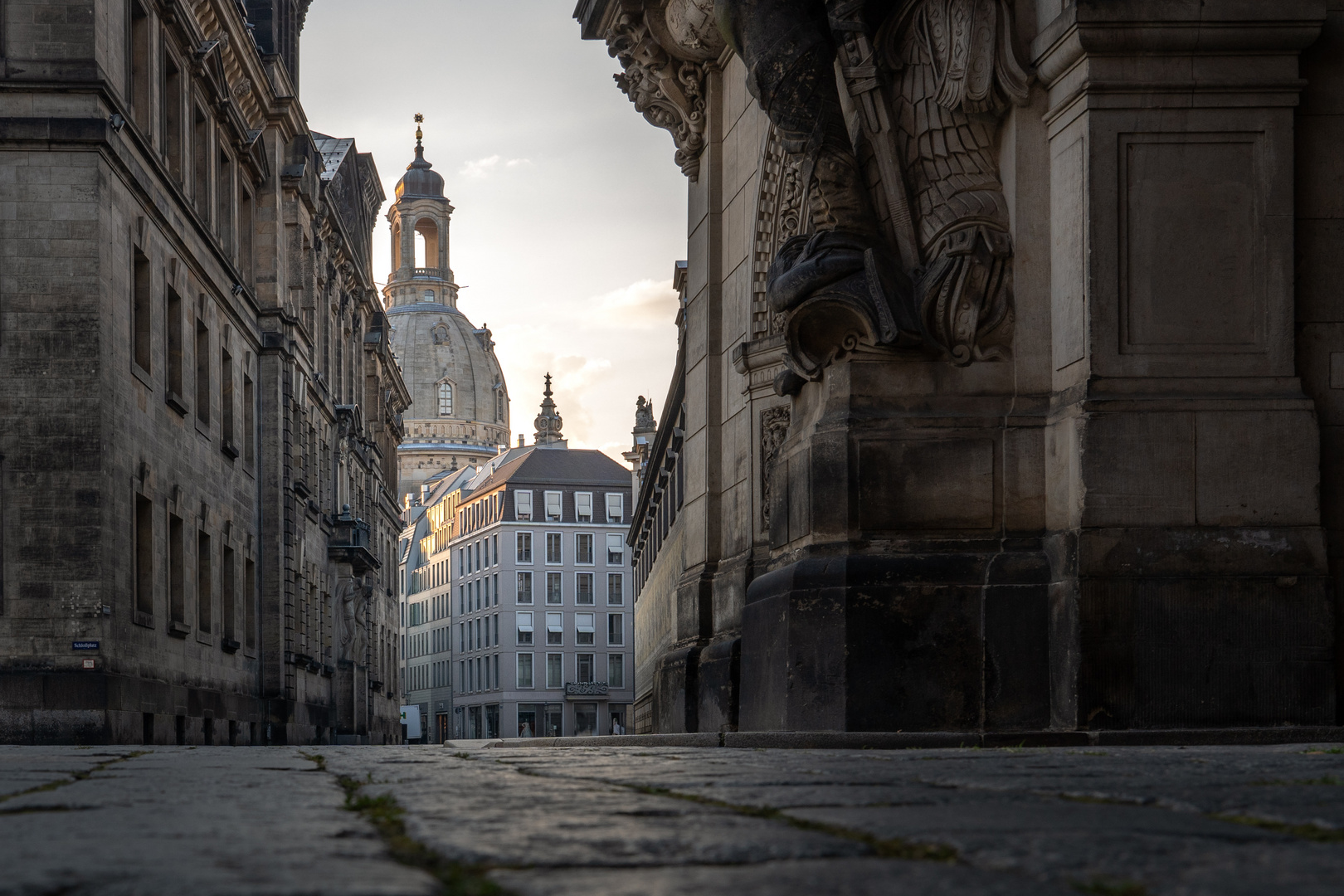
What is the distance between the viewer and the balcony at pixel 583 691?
4904 inches

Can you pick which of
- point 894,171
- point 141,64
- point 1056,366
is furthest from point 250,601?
point 1056,366

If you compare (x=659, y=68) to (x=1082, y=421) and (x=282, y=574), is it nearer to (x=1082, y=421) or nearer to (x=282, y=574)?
(x=1082, y=421)

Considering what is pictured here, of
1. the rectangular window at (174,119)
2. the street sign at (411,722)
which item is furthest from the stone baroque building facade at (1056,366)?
the street sign at (411,722)

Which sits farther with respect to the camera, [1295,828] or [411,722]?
[411,722]

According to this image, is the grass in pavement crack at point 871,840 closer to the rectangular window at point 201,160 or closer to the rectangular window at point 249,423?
the rectangular window at point 201,160

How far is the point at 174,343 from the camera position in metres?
30.3

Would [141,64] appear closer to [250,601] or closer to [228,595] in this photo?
[228,595]

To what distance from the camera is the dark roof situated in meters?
127

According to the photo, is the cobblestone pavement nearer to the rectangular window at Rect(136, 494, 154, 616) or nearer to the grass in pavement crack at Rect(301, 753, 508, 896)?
the grass in pavement crack at Rect(301, 753, 508, 896)

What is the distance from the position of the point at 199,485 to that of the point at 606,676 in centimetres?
9711

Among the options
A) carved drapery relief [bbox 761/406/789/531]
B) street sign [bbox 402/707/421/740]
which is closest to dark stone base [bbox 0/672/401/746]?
carved drapery relief [bbox 761/406/789/531]

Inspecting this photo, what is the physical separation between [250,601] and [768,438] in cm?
2685

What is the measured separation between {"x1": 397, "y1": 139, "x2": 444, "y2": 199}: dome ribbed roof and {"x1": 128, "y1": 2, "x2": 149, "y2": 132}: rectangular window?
169517 mm

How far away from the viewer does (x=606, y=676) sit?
419ft
